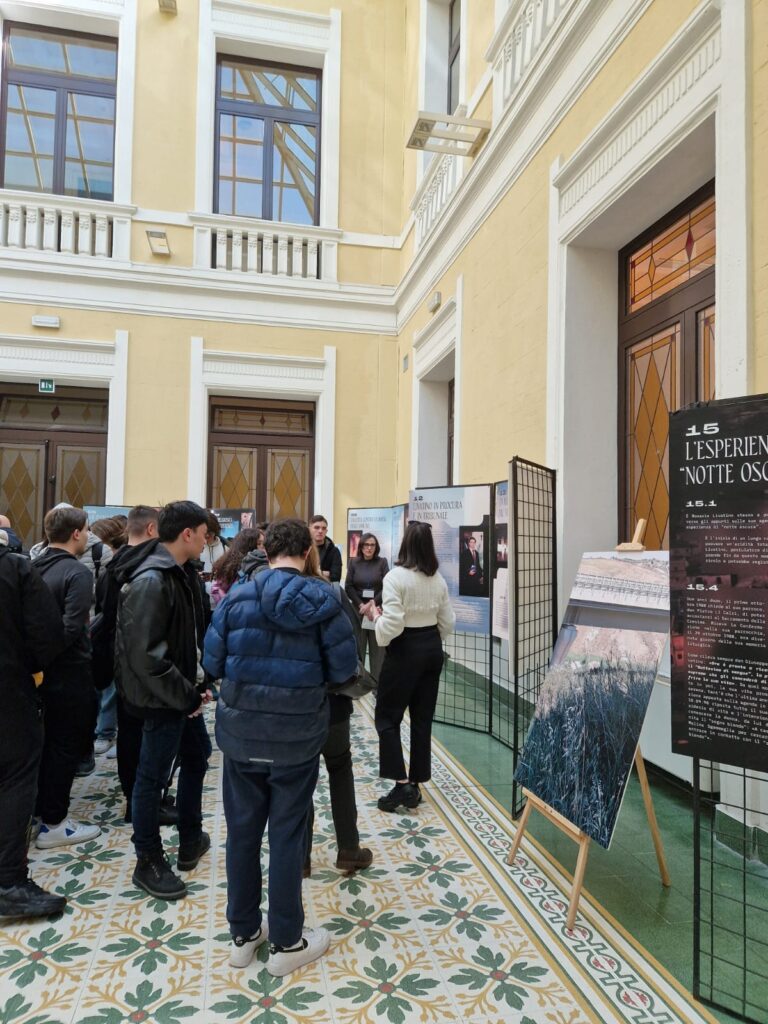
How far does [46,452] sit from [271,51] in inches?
237

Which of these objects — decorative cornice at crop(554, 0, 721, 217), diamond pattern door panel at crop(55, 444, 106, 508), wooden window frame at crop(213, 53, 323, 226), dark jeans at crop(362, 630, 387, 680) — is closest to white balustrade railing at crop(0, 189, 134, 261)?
wooden window frame at crop(213, 53, 323, 226)

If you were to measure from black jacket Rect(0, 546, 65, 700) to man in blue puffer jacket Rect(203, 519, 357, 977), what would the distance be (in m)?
0.72

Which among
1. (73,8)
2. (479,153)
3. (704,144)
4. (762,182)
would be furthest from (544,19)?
(73,8)

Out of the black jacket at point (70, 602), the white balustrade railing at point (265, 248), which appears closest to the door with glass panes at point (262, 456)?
the white balustrade railing at point (265, 248)

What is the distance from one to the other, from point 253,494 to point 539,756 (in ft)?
21.8

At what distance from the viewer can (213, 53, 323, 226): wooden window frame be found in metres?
8.66

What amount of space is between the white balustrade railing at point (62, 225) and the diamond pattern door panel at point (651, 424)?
6510 millimetres

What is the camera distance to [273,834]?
205cm

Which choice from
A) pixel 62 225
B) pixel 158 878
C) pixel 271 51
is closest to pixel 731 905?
pixel 158 878

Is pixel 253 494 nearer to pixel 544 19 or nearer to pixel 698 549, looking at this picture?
pixel 544 19

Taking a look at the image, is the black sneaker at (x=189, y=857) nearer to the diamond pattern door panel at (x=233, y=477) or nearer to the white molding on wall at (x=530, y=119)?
the white molding on wall at (x=530, y=119)

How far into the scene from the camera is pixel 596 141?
12.8ft

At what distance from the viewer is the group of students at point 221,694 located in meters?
2.03

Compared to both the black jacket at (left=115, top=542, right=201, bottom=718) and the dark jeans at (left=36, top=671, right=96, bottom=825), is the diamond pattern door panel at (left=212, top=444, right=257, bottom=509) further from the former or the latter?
the black jacket at (left=115, top=542, right=201, bottom=718)
